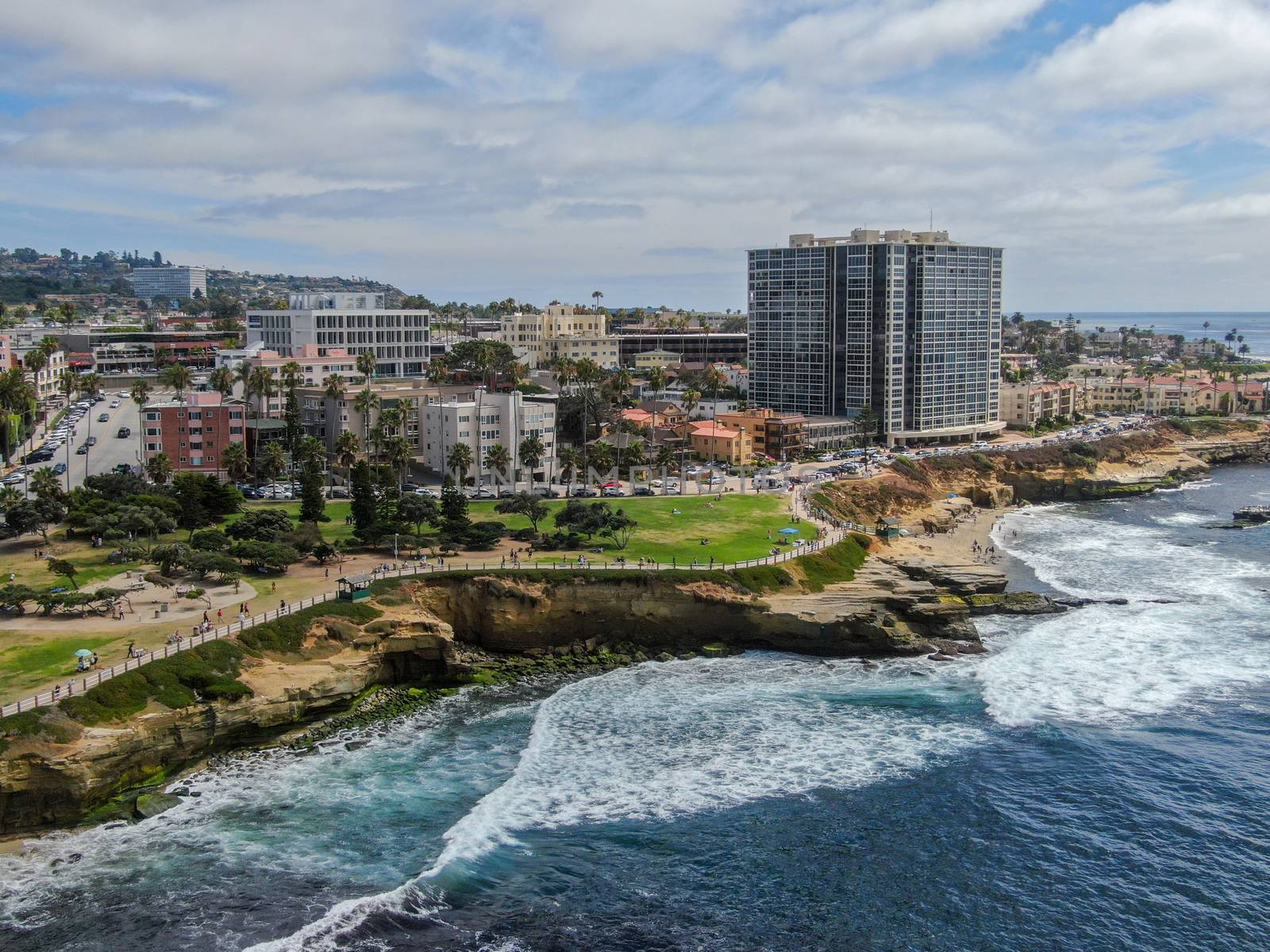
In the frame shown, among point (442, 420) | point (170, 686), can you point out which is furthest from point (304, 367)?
point (170, 686)

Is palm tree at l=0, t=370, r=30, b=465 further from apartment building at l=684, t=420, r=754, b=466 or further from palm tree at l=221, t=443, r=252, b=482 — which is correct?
apartment building at l=684, t=420, r=754, b=466

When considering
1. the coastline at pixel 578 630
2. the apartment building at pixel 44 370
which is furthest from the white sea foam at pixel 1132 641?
the apartment building at pixel 44 370

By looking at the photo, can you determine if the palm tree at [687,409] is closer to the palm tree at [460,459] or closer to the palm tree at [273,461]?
the palm tree at [460,459]

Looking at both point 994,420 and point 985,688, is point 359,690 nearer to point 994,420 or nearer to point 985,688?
point 985,688

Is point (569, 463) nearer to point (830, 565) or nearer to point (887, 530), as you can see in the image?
point (887, 530)

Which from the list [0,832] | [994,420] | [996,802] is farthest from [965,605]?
[994,420]

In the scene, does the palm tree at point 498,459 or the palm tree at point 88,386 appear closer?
the palm tree at point 498,459

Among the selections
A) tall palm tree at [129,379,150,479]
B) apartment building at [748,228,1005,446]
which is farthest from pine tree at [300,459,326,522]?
apartment building at [748,228,1005,446]
